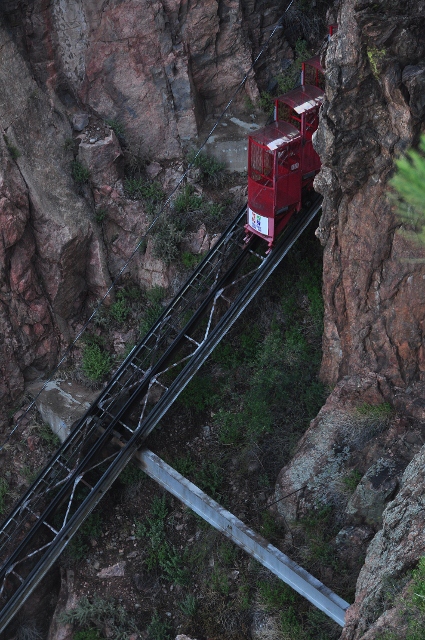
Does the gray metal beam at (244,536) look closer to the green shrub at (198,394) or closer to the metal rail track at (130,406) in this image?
the metal rail track at (130,406)

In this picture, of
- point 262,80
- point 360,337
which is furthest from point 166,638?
point 262,80

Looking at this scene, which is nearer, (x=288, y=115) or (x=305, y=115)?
(x=305, y=115)

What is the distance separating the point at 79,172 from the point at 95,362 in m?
3.65

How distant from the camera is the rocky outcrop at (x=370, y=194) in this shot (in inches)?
420

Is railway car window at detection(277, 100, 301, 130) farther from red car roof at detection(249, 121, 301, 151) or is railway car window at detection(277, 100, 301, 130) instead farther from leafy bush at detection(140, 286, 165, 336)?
leafy bush at detection(140, 286, 165, 336)

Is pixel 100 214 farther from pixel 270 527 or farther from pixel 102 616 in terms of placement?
pixel 102 616

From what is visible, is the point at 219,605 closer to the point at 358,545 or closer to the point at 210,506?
the point at 210,506

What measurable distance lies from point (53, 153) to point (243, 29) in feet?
14.6

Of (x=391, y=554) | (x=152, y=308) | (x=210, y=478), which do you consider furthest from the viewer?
(x=152, y=308)

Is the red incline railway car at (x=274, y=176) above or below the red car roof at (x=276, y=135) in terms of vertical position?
below

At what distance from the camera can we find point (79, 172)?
16.0m

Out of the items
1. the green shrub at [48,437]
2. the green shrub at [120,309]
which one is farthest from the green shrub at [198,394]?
the green shrub at [48,437]

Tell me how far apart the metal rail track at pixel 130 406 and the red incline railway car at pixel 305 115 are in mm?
645

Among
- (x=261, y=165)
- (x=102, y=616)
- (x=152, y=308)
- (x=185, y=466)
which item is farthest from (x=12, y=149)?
(x=102, y=616)
